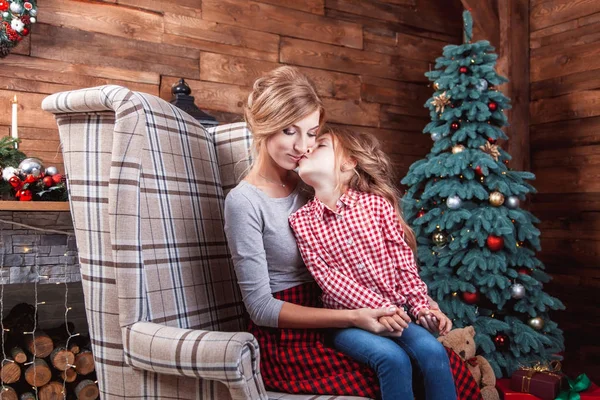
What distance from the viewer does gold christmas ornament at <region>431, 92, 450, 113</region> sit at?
2895mm

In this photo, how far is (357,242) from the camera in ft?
4.66

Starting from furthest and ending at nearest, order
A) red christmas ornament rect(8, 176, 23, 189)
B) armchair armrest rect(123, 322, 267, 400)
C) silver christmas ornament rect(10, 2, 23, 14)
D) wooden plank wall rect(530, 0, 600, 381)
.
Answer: wooden plank wall rect(530, 0, 600, 381) → silver christmas ornament rect(10, 2, 23, 14) → red christmas ornament rect(8, 176, 23, 189) → armchair armrest rect(123, 322, 267, 400)

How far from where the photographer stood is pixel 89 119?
1416 mm

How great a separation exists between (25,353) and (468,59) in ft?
7.41

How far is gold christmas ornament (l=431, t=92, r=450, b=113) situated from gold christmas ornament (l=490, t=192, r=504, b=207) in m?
0.48

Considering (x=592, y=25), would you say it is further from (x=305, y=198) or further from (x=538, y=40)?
(x=305, y=198)

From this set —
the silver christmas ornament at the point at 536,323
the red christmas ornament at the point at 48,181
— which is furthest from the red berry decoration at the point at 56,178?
the silver christmas ornament at the point at 536,323

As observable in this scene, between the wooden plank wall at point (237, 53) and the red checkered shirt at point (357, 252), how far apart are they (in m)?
1.86

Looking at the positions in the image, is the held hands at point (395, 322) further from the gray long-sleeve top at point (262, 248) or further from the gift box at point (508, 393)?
the gift box at point (508, 393)

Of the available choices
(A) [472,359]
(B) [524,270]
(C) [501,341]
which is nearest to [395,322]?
(A) [472,359]

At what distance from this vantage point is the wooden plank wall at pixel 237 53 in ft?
9.27

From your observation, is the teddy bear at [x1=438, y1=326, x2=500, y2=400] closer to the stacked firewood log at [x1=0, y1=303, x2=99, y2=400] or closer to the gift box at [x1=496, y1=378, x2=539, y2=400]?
the gift box at [x1=496, y1=378, x2=539, y2=400]

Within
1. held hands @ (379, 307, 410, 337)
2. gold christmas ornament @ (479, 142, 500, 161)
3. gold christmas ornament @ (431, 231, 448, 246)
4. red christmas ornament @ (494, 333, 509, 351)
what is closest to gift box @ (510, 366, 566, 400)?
red christmas ornament @ (494, 333, 509, 351)

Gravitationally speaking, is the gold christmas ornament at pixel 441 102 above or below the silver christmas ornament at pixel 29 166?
above
